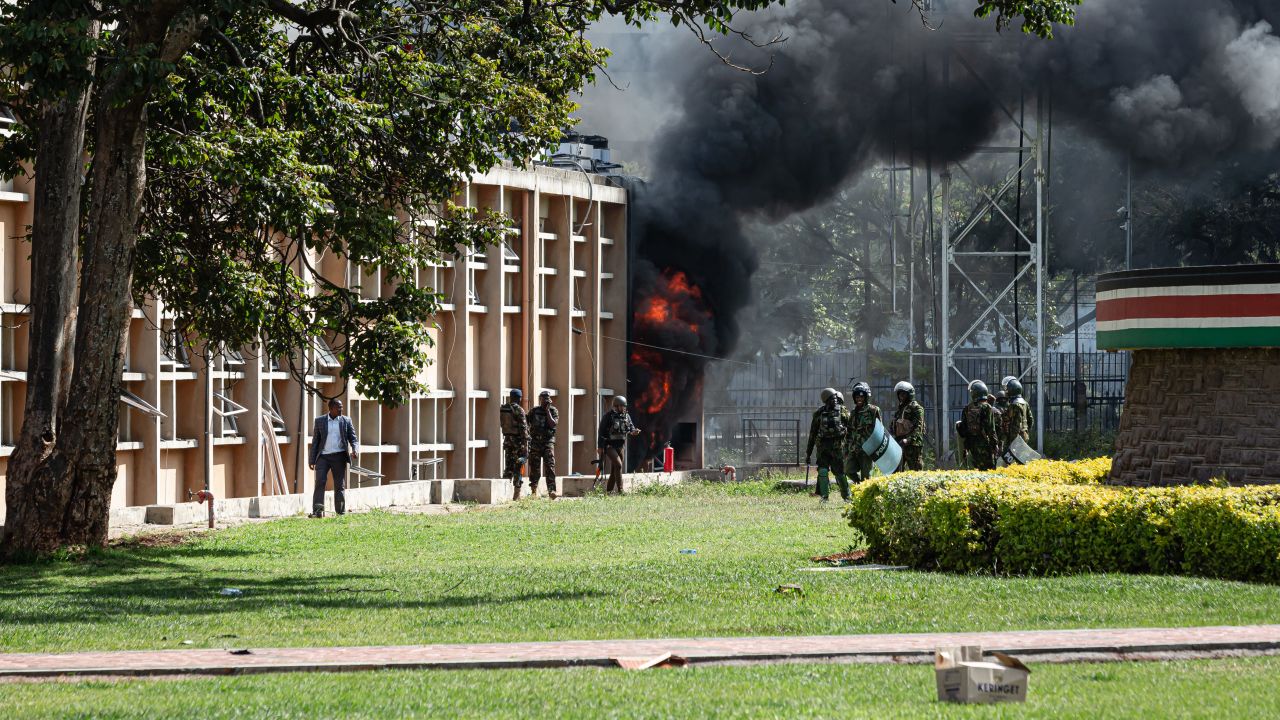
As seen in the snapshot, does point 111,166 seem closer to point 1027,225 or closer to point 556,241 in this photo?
point 556,241

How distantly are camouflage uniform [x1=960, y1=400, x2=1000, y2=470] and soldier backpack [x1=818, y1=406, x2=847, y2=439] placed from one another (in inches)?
59.4

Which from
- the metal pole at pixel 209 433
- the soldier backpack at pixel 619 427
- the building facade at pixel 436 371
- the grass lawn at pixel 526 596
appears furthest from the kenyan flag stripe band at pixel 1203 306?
the soldier backpack at pixel 619 427

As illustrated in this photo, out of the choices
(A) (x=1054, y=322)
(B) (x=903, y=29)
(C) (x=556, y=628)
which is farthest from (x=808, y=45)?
(C) (x=556, y=628)

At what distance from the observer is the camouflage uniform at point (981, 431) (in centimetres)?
1925

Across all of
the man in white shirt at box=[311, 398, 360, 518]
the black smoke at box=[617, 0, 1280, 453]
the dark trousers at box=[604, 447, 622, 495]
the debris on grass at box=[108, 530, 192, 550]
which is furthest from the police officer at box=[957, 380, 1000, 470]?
the debris on grass at box=[108, 530, 192, 550]

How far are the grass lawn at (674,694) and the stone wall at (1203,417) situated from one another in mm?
4163

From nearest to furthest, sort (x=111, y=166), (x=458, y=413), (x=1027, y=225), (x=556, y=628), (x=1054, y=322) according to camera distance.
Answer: (x=556, y=628)
(x=111, y=166)
(x=458, y=413)
(x=1027, y=225)
(x=1054, y=322)

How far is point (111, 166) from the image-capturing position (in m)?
13.0

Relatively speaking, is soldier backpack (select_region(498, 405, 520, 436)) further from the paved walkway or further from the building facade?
the paved walkway

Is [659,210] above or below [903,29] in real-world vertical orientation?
below

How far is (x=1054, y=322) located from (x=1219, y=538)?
3146 cm

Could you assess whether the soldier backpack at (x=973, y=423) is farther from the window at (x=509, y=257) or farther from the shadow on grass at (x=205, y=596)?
the shadow on grass at (x=205, y=596)

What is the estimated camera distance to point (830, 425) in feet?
64.3

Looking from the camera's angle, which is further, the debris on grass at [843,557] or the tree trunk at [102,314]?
the tree trunk at [102,314]
